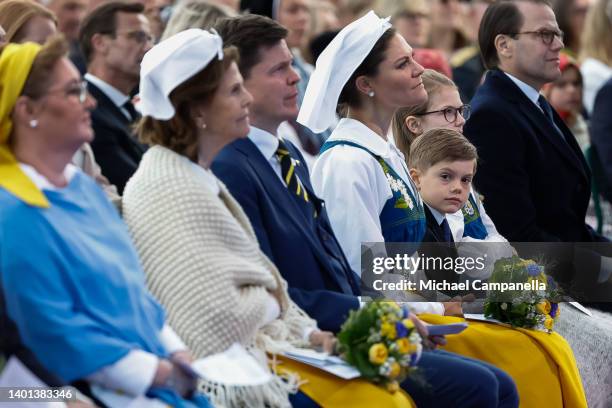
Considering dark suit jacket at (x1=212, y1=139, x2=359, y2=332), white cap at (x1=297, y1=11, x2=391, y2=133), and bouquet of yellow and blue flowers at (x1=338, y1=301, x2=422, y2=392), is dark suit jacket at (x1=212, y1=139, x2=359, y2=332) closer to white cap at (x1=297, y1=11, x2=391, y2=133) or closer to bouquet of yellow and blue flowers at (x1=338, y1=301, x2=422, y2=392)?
bouquet of yellow and blue flowers at (x1=338, y1=301, x2=422, y2=392)

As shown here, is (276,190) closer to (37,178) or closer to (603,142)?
(37,178)

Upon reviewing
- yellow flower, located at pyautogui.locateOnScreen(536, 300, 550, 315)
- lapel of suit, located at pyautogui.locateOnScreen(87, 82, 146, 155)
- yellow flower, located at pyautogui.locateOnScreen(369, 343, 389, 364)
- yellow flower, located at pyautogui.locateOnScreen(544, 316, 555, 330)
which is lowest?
yellow flower, located at pyautogui.locateOnScreen(544, 316, 555, 330)

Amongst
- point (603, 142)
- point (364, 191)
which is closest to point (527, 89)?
point (603, 142)

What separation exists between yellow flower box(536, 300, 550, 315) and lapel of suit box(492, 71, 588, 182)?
1387 millimetres

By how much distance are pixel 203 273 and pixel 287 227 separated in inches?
28.7

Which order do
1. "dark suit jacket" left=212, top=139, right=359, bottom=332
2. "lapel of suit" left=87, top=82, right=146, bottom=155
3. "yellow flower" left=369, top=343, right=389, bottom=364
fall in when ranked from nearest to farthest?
"yellow flower" left=369, top=343, right=389, bottom=364
"dark suit jacket" left=212, top=139, right=359, bottom=332
"lapel of suit" left=87, top=82, right=146, bottom=155

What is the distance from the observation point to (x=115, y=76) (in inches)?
257

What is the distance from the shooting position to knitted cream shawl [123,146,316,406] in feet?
12.9

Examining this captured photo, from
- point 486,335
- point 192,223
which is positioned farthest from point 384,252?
point 192,223

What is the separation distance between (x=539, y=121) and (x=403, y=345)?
108 inches

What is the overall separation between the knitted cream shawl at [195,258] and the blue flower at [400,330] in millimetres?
407

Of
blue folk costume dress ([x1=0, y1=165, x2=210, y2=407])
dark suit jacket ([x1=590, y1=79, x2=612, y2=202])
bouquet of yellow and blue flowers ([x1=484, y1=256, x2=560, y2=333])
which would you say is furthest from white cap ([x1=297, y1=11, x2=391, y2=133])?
dark suit jacket ([x1=590, y1=79, x2=612, y2=202])

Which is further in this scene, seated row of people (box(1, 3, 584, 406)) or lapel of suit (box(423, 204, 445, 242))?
lapel of suit (box(423, 204, 445, 242))

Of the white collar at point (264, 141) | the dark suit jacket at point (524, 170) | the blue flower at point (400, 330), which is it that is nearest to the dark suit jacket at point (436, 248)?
the dark suit jacket at point (524, 170)
